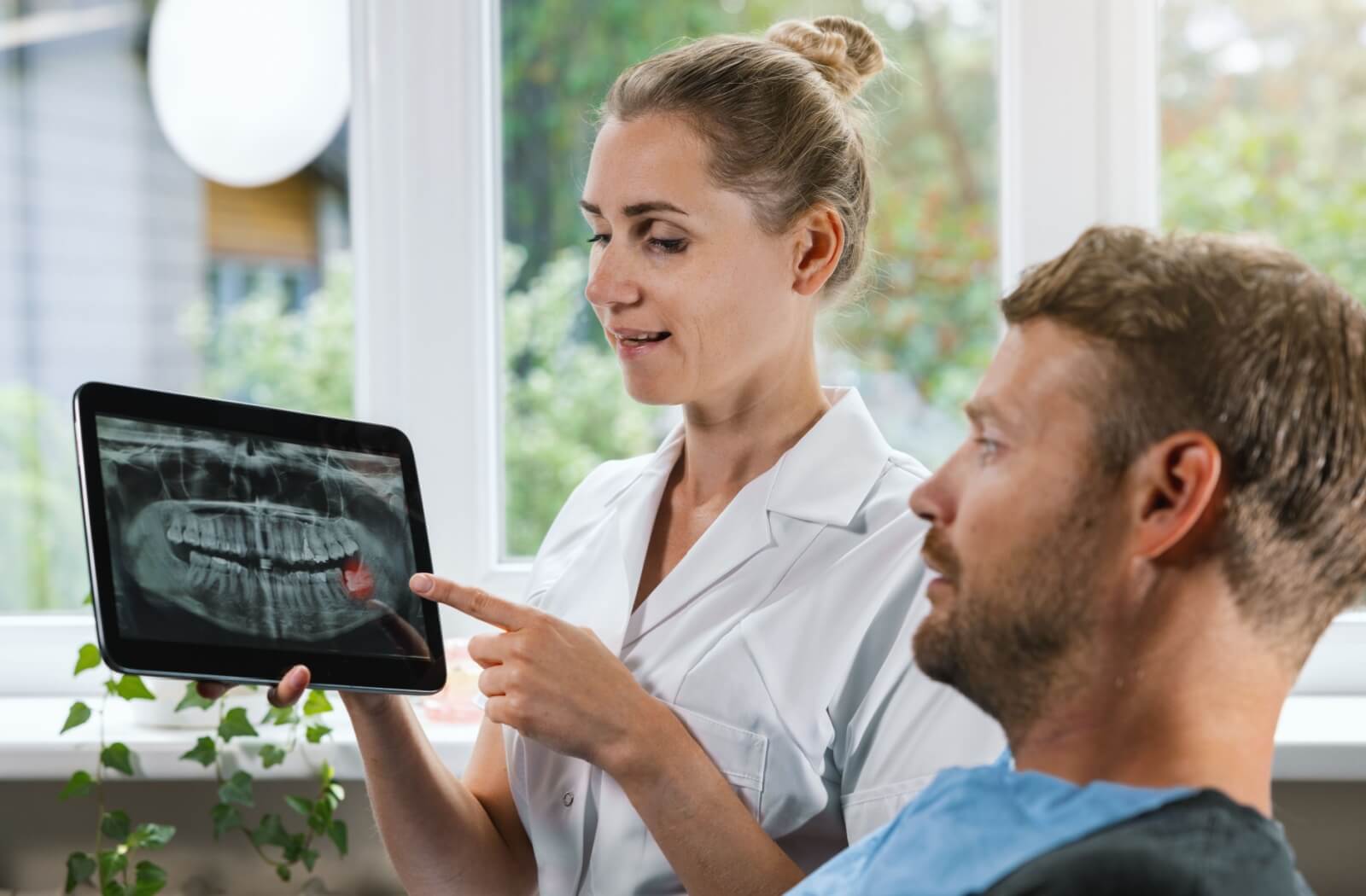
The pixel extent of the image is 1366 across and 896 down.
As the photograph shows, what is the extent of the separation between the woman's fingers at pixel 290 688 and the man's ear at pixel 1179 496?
72cm

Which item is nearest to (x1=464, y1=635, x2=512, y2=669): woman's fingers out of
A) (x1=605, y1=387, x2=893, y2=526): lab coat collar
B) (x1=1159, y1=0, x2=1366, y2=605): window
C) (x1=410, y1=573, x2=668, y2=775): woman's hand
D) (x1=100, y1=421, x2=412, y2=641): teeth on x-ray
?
(x1=410, y1=573, x2=668, y2=775): woman's hand

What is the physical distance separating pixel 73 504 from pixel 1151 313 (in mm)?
1950

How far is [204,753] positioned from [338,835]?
8.3 inches

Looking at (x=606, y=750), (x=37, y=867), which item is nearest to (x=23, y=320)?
(x=37, y=867)

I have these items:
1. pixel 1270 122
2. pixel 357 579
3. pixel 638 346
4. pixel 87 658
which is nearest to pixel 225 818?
pixel 87 658

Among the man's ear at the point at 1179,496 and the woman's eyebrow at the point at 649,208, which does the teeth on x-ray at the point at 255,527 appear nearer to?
the woman's eyebrow at the point at 649,208

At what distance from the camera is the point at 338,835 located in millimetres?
1774

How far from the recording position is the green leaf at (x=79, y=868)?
177 centimetres

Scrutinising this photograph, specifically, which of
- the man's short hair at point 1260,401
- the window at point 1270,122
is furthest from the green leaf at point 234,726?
the window at point 1270,122

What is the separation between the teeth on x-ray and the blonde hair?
46cm

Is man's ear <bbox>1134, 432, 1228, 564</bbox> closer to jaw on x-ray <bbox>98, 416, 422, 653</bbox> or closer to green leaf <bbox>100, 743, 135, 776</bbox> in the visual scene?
jaw on x-ray <bbox>98, 416, 422, 653</bbox>

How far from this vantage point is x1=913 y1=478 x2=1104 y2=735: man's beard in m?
0.82

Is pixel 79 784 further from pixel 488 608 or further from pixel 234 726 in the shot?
pixel 488 608

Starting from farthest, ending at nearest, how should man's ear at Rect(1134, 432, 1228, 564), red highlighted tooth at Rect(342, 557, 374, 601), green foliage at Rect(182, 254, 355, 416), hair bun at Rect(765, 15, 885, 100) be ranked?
green foliage at Rect(182, 254, 355, 416) → hair bun at Rect(765, 15, 885, 100) → red highlighted tooth at Rect(342, 557, 374, 601) → man's ear at Rect(1134, 432, 1228, 564)
